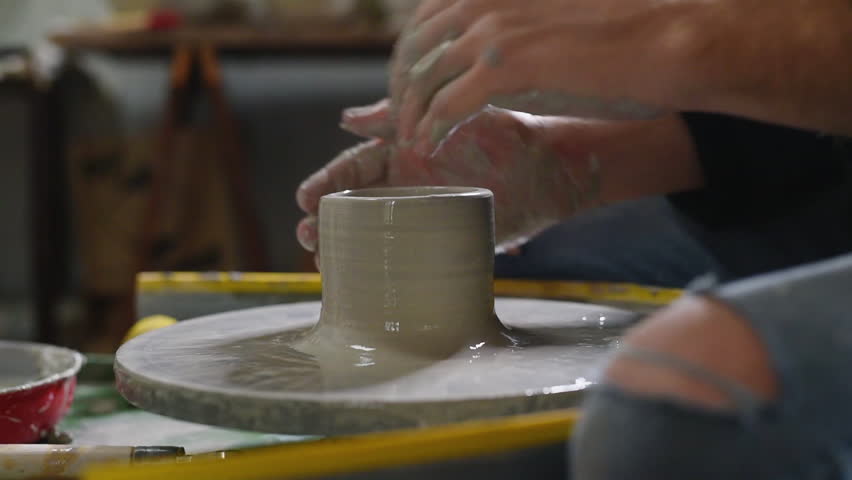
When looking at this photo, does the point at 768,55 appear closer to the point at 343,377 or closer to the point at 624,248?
the point at 343,377

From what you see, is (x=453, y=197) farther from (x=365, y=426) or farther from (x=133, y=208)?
(x=133, y=208)

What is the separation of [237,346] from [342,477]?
0.37m

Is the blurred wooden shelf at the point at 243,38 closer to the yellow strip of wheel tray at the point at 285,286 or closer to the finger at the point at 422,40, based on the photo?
the yellow strip of wheel tray at the point at 285,286

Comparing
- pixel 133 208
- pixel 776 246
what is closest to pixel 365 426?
pixel 776 246

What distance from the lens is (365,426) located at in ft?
1.85

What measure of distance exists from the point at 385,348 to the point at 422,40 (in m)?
0.26

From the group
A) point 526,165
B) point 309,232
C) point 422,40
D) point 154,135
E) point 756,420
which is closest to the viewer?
point 756,420

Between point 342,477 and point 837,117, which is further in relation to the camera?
point 837,117

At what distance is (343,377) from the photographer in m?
0.64

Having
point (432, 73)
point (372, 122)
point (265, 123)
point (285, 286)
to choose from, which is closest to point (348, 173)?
point (372, 122)

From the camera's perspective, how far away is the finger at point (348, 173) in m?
0.98

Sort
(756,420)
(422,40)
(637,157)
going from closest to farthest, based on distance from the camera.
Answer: (756,420) < (422,40) < (637,157)

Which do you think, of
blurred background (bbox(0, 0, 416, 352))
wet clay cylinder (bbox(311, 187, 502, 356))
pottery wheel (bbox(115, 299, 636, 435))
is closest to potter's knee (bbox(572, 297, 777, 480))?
pottery wheel (bbox(115, 299, 636, 435))

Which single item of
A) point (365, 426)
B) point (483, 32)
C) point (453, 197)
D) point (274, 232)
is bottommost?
point (274, 232)
